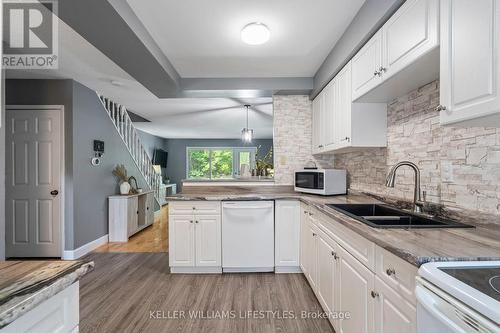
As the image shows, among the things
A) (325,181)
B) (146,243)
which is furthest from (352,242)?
(146,243)

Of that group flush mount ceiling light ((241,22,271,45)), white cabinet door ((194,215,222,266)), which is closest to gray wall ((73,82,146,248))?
white cabinet door ((194,215,222,266))

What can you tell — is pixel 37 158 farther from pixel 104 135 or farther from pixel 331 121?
pixel 331 121

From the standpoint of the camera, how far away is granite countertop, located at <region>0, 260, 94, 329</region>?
23.4 inches

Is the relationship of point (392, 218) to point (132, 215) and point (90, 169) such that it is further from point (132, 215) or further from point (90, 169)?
point (132, 215)

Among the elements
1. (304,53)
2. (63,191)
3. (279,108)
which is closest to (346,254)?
(304,53)

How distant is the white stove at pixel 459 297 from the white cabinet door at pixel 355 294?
1.34ft

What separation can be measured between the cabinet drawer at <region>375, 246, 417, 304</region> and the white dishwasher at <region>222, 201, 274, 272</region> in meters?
1.68

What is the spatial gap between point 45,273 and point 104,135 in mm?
3758

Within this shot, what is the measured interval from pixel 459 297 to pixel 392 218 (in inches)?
44.0

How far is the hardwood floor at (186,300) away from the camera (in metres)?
1.94

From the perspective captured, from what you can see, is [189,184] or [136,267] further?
[189,184]

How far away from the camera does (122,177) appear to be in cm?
439

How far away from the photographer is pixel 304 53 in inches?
103

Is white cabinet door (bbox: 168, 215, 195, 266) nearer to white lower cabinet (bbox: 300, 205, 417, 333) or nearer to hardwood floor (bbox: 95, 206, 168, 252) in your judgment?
hardwood floor (bbox: 95, 206, 168, 252)
